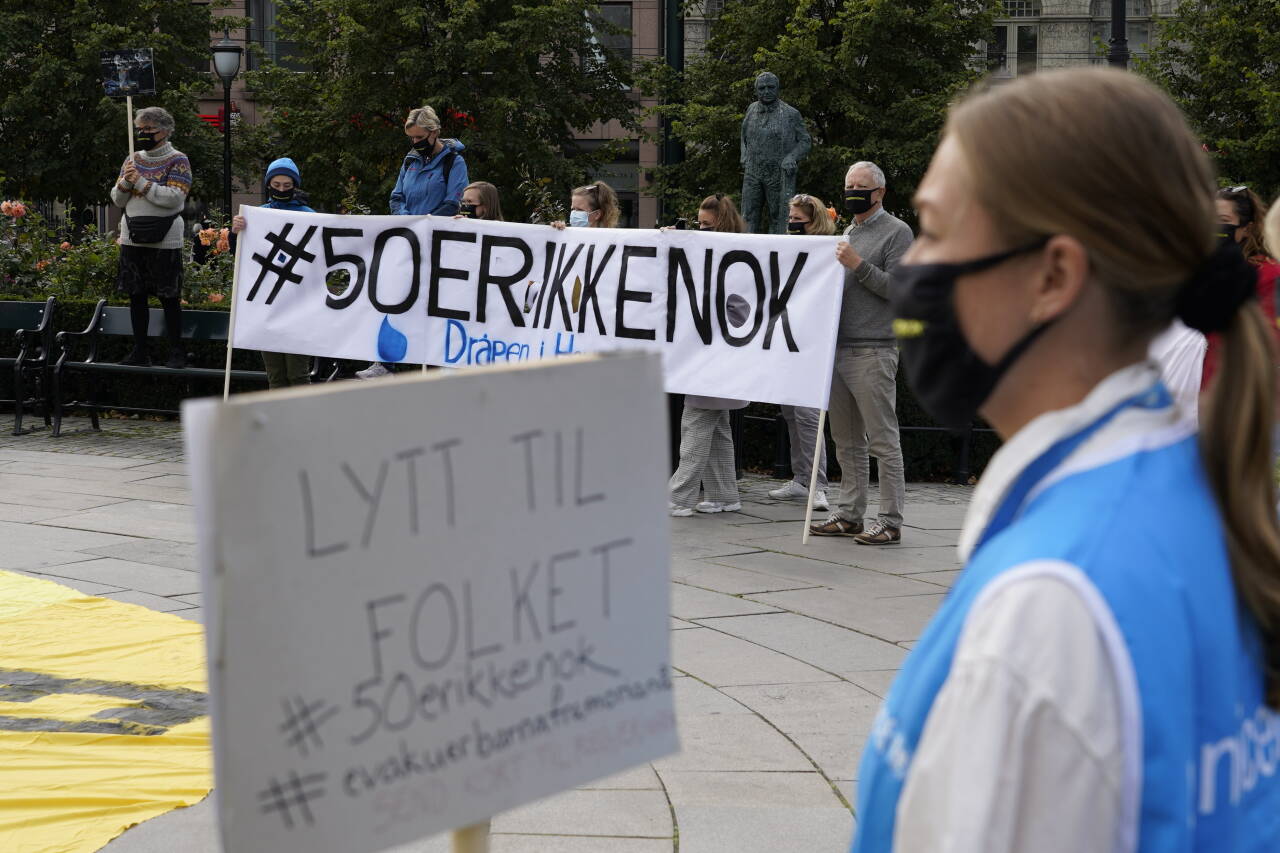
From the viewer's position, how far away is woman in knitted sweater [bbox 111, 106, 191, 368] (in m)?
11.1

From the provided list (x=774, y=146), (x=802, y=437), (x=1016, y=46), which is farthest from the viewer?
(x=1016, y=46)

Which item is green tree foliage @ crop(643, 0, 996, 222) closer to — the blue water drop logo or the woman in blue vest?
the blue water drop logo

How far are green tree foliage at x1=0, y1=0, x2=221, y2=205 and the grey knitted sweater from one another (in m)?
25.2

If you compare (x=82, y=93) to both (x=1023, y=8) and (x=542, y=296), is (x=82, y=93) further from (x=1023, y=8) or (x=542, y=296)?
(x=542, y=296)

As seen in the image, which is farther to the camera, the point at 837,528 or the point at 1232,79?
the point at 1232,79

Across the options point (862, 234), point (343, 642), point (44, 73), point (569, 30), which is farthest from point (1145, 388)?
point (44, 73)

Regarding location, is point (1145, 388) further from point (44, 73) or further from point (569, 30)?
point (44, 73)

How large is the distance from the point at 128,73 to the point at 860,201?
25.9 feet

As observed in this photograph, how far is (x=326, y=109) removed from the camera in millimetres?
29344

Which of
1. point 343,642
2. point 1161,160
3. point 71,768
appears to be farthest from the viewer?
point 71,768

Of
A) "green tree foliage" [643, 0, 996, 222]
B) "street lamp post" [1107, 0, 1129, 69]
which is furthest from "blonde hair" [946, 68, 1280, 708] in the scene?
"green tree foliage" [643, 0, 996, 222]

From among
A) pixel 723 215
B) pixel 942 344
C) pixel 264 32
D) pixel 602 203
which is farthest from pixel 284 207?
pixel 264 32

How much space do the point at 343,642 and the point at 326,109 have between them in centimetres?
2914

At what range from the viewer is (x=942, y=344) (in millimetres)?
1458
